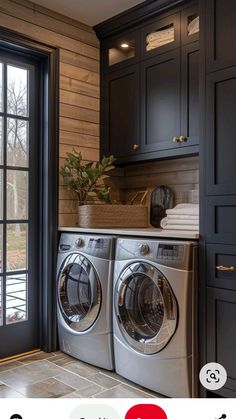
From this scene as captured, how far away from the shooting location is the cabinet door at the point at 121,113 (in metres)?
2.84

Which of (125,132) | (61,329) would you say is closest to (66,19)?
(125,132)

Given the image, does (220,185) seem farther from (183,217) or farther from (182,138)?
(182,138)

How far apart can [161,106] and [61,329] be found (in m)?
1.80

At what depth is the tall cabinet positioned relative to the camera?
6.15ft

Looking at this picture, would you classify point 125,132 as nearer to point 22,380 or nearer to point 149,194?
point 149,194

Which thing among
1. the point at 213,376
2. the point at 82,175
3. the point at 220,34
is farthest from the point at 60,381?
the point at 220,34

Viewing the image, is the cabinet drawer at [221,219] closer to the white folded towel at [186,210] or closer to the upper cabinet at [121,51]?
the white folded towel at [186,210]

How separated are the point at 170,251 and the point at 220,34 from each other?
118 cm

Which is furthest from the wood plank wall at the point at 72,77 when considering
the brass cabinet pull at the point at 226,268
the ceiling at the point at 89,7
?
the brass cabinet pull at the point at 226,268

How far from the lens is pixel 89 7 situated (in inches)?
108

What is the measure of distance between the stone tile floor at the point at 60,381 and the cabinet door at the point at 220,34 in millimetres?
1856

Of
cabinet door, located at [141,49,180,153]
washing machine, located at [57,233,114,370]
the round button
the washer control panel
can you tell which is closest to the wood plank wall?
washing machine, located at [57,233,114,370]

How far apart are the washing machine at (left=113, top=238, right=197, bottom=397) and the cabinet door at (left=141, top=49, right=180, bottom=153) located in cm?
83

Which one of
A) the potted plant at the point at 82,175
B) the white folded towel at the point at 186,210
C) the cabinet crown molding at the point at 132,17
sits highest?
the cabinet crown molding at the point at 132,17
